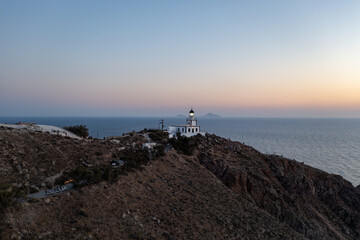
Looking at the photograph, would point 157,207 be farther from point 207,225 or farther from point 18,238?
point 18,238

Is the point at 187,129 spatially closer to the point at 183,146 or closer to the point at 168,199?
the point at 183,146

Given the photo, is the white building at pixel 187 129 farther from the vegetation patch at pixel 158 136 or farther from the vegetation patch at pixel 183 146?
the vegetation patch at pixel 183 146

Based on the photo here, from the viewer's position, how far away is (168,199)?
20.3 meters

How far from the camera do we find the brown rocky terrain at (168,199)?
47.0 feet

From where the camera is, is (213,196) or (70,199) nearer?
(70,199)

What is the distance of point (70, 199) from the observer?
51.4ft

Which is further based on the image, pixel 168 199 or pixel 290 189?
pixel 290 189

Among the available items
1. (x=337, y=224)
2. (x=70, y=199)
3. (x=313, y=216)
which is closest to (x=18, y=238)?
(x=70, y=199)

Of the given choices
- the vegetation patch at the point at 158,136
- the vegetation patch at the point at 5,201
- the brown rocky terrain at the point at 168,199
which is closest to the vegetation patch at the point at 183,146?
the brown rocky terrain at the point at 168,199

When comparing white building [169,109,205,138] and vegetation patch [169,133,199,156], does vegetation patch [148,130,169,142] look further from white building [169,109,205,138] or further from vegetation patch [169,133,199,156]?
vegetation patch [169,133,199,156]

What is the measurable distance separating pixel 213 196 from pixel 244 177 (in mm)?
8675

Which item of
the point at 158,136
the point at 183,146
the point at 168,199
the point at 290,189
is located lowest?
the point at 290,189

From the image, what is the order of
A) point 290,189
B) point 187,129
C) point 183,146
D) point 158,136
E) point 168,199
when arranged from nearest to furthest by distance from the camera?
point 168,199 → point 183,146 → point 290,189 → point 158,136 → point 187,129

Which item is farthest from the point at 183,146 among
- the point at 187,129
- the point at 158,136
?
the point at 187,129
